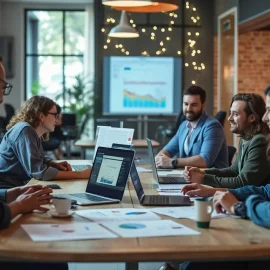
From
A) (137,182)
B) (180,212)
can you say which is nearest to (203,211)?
(180,212)

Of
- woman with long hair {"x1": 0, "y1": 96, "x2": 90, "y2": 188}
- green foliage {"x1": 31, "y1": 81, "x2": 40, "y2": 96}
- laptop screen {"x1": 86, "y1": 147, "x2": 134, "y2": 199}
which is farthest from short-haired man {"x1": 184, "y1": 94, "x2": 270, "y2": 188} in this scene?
green foliage {"x1": 31, "y1": 81, "x2": 40, "y2": 96}

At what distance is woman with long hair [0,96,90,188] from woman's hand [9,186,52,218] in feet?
3.64

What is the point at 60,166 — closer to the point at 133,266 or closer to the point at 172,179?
the point at 172,179

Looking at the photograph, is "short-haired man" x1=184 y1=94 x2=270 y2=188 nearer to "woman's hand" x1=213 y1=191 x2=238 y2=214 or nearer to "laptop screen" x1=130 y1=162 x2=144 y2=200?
"laptop screen" x1=130 y1=162 x2=144 y2=200

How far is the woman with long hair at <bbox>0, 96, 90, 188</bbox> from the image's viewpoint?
157 inches

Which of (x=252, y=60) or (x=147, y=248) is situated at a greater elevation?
(x=252, y=60)

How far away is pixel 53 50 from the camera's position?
47.2 feet

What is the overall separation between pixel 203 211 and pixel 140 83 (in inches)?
423

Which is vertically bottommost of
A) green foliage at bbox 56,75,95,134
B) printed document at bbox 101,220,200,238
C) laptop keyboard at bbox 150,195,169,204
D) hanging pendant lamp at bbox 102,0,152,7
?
printed document at bbox 101,220,200,238

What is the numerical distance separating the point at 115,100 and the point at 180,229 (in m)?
10.7

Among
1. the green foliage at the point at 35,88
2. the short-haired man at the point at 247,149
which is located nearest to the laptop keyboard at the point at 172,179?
the short-haired man at the point at 247,149

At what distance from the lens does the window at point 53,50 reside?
14234 mm

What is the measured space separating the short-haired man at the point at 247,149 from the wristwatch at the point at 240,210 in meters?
0.84

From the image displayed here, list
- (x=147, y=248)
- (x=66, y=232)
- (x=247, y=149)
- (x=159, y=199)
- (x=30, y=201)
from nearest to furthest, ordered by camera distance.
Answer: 1. (x=147, y=248)
2. (x=66, y=232)
3. (x=30, y=201)
4. (x=159, y=199)
5. (x=247, y=149)
